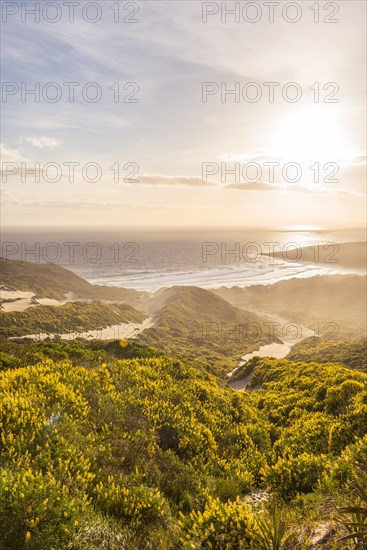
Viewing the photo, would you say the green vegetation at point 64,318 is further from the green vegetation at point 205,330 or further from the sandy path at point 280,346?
the sandy path at point 280,346

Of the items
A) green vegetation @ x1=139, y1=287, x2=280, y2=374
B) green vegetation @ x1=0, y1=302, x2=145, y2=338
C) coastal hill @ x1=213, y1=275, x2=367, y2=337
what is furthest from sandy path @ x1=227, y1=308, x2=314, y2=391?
green vegetation @ x1=0, y1=302, x2=145, y2=338

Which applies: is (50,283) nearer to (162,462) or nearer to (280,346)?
(280,346)

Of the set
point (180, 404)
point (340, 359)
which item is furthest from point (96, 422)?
point (340, 359)

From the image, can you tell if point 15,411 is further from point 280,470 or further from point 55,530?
point 280,470

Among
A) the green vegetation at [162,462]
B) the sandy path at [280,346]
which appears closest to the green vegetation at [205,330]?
the sandy path at [280,346]

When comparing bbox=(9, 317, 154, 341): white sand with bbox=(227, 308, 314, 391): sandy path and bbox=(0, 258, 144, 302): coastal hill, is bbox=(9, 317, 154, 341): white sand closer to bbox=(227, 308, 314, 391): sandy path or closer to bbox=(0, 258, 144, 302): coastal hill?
bbox=(227, 308, 314, 391): sandy path

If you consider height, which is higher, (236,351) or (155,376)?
(155,376)
